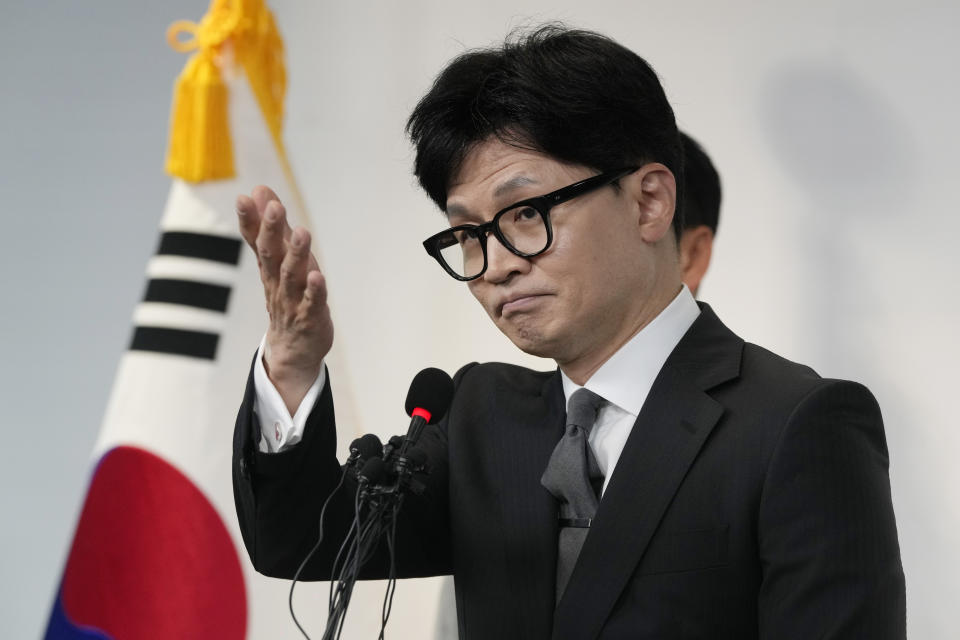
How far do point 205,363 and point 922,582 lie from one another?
1713 mm

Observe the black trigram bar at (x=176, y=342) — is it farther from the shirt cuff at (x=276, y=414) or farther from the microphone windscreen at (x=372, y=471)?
the microphone windscreen at (x=372, y=471)

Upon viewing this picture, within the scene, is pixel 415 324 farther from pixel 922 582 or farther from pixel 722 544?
pixel 722 544

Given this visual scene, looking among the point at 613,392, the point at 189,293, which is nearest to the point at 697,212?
the point at 613,392

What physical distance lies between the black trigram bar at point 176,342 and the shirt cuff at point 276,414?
2.93 ft

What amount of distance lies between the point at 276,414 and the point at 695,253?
49.0 inches

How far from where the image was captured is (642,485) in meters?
1.27

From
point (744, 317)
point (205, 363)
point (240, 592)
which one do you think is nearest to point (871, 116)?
point (744, 317)

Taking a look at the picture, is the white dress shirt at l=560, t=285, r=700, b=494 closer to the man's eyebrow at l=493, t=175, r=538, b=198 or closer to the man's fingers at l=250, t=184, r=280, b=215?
the man's eyebrow at l=493, t=175, r=538, b=198

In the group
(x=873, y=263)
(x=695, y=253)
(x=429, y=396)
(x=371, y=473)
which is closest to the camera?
→ (x=371, y=473)

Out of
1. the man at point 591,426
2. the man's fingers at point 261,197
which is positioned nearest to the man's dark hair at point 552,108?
the man at point 591,426

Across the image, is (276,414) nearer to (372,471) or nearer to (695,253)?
(372,471)

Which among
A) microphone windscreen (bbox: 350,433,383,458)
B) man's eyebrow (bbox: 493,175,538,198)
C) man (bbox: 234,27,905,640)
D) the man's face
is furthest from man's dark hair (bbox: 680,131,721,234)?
microphone windscreen (bbox: 350,433,383,458)

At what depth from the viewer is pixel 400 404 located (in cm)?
291

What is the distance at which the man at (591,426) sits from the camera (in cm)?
119
